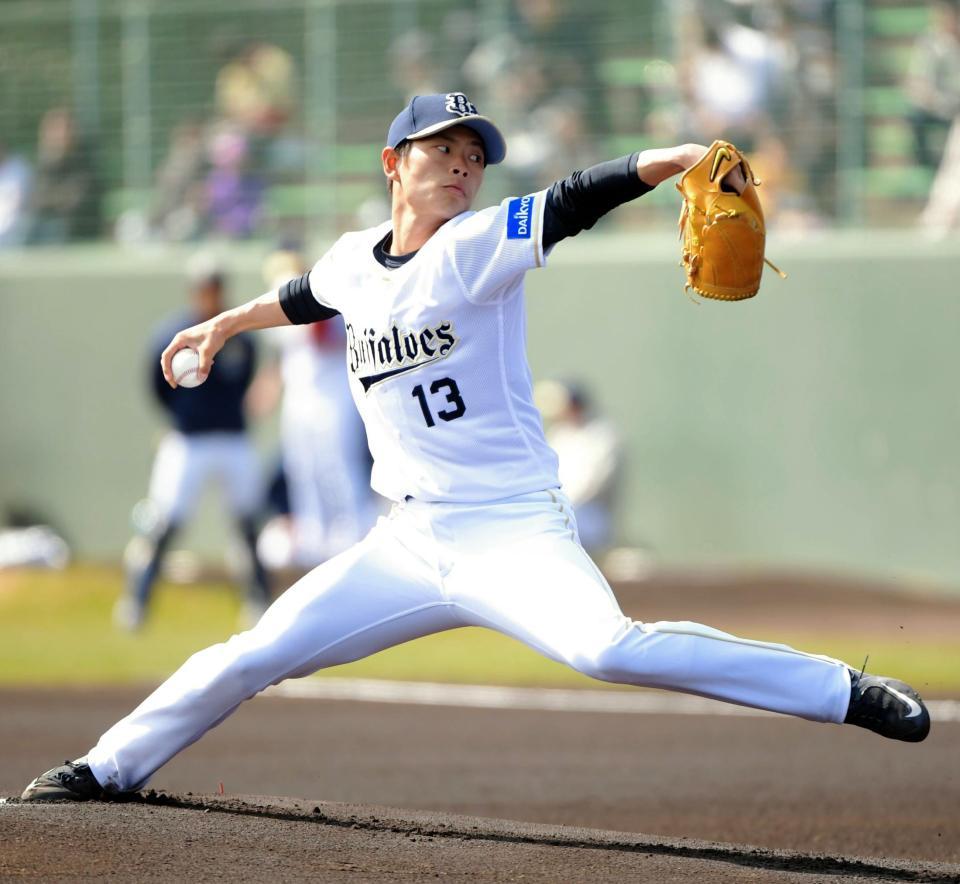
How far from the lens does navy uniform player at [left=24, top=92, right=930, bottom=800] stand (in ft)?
15.6

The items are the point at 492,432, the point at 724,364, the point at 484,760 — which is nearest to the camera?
the point at 492,432

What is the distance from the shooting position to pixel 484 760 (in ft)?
26.1

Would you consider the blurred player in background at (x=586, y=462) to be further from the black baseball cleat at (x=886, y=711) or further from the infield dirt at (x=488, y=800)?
the black baseball cleat at (x=886, y=711)

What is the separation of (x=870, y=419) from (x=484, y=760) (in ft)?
24.6

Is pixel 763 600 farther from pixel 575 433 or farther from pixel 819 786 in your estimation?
pixel 819 786

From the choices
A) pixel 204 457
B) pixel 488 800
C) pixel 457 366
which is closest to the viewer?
pixel 457 366

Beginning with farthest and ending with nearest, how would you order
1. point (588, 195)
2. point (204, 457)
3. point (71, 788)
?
point (204, 457) < point (71, 788) < point (588, 195)

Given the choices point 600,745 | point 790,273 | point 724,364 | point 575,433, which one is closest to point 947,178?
point 790,273

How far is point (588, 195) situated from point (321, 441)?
31.1ft

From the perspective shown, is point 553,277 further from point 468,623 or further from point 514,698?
point 468,623

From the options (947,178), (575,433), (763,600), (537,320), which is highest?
(947,178)

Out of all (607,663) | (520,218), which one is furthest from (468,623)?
(520,218)

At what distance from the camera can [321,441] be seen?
46.4 ft

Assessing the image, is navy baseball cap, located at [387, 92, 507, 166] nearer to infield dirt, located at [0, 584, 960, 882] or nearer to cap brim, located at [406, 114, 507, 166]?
cap brim, located at [406, 114, 507, 166]
